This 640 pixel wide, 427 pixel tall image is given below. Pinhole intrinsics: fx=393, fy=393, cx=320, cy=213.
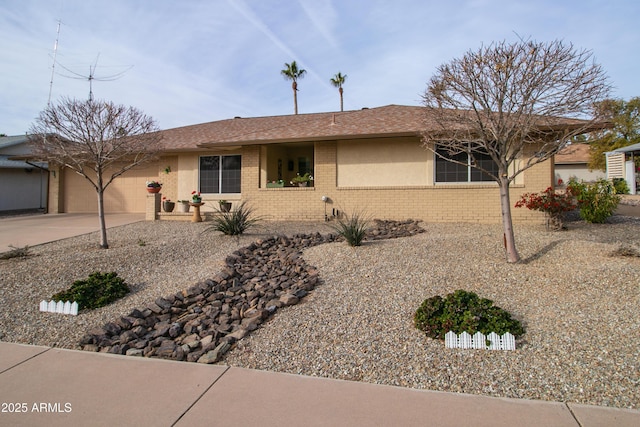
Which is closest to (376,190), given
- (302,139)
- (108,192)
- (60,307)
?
(302,139)

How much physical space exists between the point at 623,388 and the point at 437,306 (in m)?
1.85

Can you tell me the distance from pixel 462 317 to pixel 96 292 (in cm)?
538

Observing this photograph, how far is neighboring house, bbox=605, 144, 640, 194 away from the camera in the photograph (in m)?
23.2

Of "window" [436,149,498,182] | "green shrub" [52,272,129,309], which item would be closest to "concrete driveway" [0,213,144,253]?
"green shrub" [52,272,129,309]

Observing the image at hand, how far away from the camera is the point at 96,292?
6133 mm

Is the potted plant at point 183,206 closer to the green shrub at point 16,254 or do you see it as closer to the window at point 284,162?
the window at point 284,162

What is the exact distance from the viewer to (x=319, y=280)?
634cm

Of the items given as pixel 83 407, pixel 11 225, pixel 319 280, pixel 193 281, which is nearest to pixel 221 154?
pixel 11 225

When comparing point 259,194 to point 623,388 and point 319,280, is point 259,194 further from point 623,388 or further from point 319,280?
point 623,388

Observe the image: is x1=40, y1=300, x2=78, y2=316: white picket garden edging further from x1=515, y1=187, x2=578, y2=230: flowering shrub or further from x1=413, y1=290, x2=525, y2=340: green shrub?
x1=515, y1=187, x2=578, y2=230: flowering shrub

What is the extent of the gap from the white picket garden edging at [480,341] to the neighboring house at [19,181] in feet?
80.9

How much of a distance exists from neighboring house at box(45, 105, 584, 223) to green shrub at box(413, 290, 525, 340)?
6983 millimetres

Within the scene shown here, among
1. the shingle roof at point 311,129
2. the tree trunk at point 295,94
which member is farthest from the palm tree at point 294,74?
the shingle roof at point 311,129

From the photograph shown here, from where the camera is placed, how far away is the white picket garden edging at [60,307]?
221 inches
